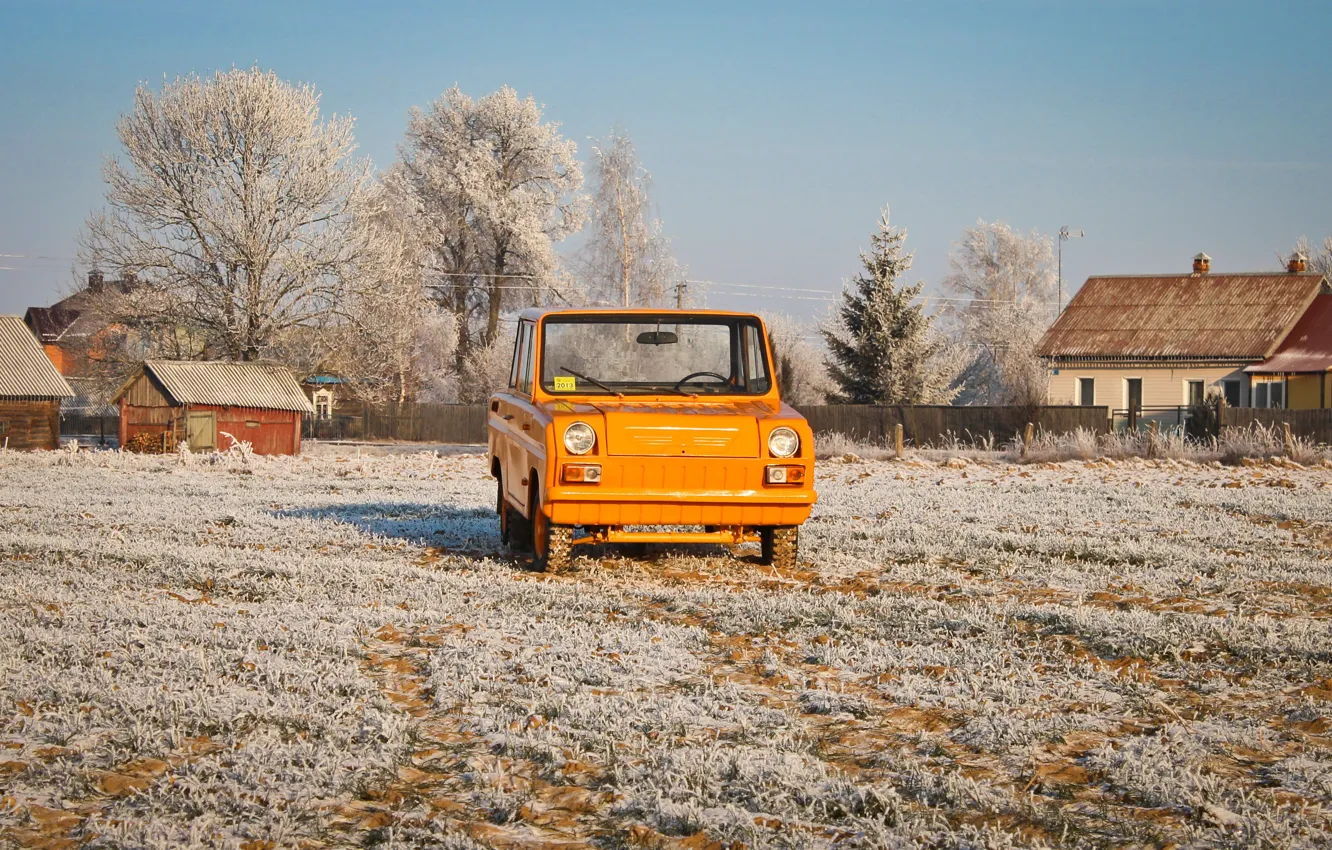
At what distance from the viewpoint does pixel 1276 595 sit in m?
9.12

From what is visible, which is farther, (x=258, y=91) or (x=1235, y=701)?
(x=258, y=91)

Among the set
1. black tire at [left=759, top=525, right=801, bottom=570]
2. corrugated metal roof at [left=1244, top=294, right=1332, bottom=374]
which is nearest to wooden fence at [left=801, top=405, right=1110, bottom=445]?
corrugated metal roof at [left=1244, top=294, right=1332, bottom=374]

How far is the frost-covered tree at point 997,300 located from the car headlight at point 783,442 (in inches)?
2680

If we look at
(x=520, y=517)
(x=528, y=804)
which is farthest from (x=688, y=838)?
(x=520, y=517)

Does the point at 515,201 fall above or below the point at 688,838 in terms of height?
above

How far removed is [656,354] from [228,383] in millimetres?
35693

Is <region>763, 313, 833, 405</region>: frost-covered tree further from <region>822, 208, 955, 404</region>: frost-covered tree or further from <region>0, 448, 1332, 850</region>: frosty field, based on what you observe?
<region>0, 448, 1332, 850</region>: frosty field

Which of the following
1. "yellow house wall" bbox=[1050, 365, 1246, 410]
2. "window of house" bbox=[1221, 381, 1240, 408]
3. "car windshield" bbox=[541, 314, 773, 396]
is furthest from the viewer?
"window of house" bbox=[1221, 381, 1240, 408]

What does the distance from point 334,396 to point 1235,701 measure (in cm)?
6938

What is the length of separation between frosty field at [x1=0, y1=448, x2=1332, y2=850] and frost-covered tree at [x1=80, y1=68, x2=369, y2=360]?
3304cm

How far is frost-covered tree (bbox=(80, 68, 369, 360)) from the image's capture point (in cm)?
4294

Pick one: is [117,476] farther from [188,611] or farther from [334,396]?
[334,396]

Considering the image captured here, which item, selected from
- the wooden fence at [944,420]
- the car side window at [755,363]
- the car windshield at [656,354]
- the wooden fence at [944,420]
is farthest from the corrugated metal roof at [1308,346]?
the car windshield at [656,354]

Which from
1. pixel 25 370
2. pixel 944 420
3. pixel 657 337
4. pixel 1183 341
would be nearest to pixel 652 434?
pixel 657 337
